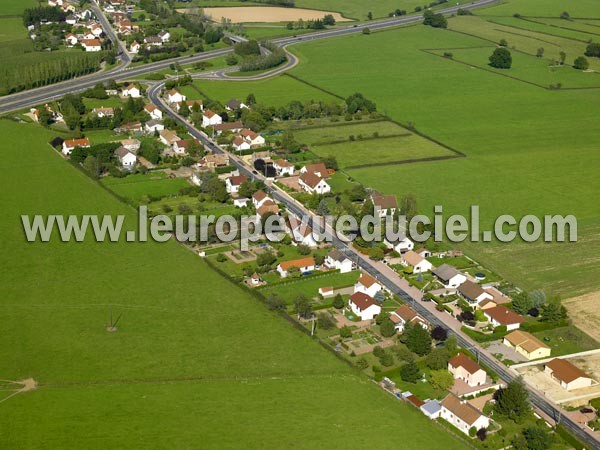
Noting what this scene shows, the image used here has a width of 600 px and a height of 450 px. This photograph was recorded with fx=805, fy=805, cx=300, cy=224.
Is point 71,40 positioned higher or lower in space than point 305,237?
higher

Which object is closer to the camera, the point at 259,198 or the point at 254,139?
the point at 259,198

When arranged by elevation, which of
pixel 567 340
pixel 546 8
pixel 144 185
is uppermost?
pixel 546 8

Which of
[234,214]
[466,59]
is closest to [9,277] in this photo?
[234,214]

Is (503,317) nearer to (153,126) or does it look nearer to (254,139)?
(254,139)

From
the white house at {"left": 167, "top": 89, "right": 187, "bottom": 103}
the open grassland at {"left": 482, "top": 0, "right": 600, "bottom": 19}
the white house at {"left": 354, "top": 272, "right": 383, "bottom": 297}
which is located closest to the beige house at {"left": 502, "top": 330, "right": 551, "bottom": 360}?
the white house at {"left": 354, "top": 272, "right": 383, "bottom": 297}

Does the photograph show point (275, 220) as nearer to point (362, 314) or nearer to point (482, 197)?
point (362, 314)

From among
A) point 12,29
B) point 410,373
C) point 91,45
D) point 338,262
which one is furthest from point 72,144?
point 12,29
